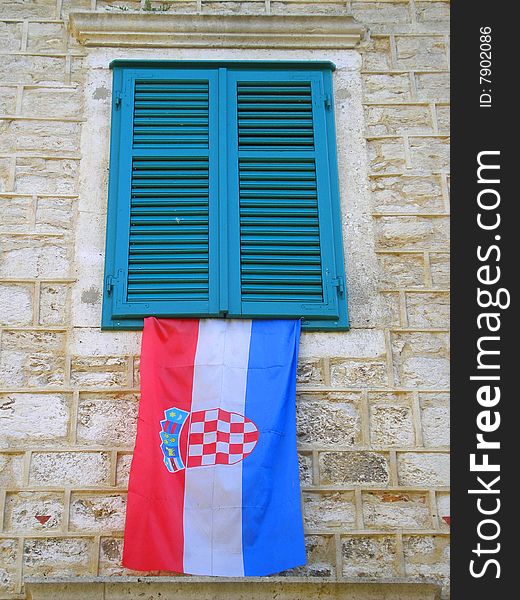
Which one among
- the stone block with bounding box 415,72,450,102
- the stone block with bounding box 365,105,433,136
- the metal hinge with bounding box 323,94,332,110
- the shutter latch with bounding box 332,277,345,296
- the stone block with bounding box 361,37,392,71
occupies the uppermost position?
the stone block with bounding box 361,37,392,71

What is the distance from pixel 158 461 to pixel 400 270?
1891 millimetres

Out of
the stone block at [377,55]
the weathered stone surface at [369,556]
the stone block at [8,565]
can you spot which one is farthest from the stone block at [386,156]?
the stone block at [8,565]

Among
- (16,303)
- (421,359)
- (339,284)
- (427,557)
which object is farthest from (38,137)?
(427,557)

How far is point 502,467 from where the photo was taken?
5.02m

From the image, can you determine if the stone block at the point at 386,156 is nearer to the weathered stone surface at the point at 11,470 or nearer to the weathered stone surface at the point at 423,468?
the weathered stone surface at the point at 423,468

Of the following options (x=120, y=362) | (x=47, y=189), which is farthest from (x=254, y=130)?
(x=120, y=362)

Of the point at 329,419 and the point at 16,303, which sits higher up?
the point at 16,303

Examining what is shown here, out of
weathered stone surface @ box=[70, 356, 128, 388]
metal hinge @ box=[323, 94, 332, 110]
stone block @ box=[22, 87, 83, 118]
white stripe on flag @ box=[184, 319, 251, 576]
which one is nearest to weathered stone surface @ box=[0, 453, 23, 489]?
weathered stone surface @ box=[70, 356, 128, 388]

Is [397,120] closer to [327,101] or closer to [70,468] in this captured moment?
[327,101]

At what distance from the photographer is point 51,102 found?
6.57m

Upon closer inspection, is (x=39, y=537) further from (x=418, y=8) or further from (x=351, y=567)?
(x=418, y=8)

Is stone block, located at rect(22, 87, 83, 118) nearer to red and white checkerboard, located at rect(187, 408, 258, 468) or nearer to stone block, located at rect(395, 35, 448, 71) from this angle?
stone block, located at rect(395, 35, 448, 71)

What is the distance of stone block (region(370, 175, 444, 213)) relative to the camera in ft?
20.7

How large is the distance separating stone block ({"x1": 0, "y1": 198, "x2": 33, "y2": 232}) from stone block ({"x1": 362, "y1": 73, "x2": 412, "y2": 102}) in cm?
231
